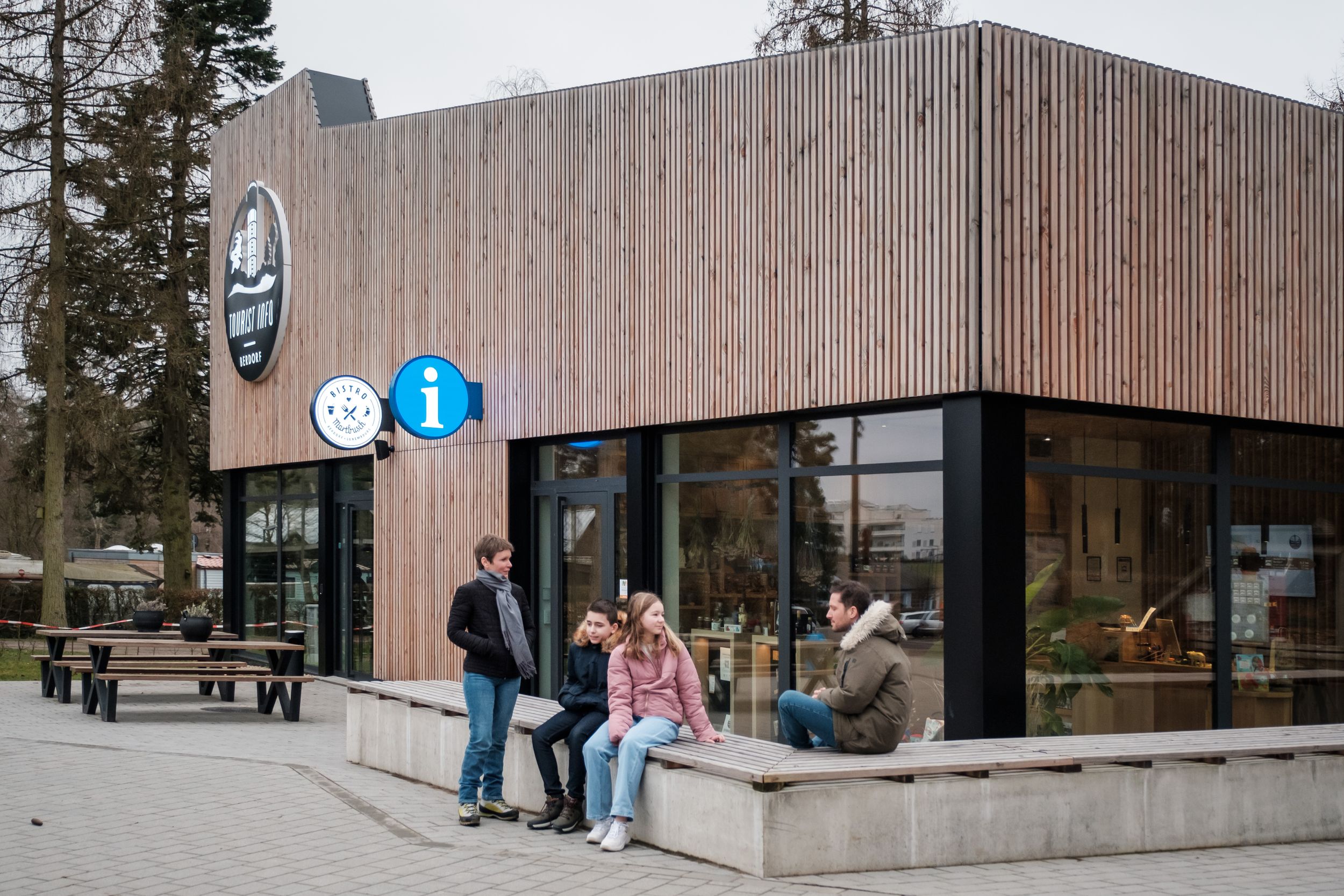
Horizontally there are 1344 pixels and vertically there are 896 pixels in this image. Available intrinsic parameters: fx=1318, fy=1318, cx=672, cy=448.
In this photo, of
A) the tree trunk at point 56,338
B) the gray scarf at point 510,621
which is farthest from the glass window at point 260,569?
the gray scarf at point 510,621

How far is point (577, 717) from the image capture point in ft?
25.8

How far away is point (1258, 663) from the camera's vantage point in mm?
11344

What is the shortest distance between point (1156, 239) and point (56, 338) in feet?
59.3

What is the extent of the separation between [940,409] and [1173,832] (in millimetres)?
3428

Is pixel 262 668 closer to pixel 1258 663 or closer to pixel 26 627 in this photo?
pixel 1258 663

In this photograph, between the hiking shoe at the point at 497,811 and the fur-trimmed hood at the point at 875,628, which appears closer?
the fur-trimmed hood at the point at 875,628

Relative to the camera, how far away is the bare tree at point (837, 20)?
22844mm

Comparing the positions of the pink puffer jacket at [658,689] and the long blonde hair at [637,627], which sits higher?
the long blonde hair at [637,627]

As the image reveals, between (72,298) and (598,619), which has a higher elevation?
(72,298)

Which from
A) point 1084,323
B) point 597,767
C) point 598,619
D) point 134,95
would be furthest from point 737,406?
point 134,95

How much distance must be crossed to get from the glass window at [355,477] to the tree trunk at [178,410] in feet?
34.7

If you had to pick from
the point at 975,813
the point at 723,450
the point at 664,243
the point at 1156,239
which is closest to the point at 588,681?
the point at 975,813

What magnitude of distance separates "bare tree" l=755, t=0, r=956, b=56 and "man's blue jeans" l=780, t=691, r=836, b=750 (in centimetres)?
1709

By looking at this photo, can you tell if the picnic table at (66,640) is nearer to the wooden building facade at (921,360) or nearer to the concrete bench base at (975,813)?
the wooden building facade at (921,360)
